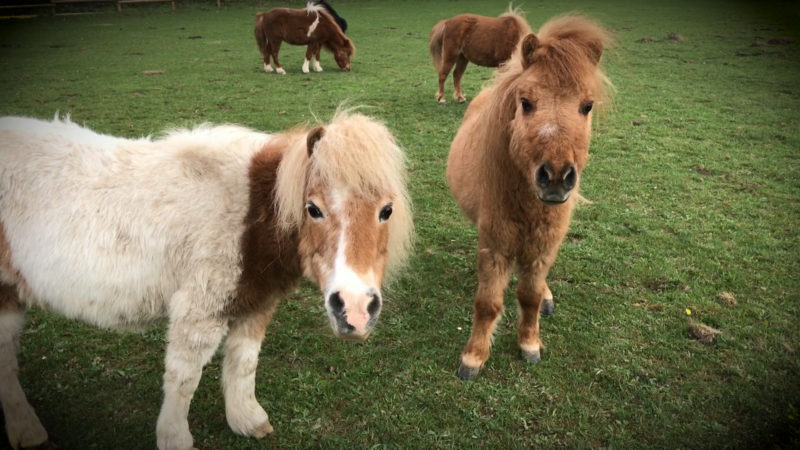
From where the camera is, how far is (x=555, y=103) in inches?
97.6

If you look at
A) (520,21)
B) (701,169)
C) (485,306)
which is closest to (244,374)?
(485,306)

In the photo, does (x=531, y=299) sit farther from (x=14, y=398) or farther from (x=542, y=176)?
(x=14, y=398)

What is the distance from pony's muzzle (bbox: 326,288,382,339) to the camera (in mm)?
1866

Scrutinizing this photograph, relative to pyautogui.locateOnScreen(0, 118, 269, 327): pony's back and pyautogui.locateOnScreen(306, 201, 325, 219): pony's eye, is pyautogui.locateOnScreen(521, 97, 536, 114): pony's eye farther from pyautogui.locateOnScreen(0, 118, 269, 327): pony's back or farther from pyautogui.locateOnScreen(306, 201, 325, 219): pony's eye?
pyautogui.locateOnScreen(0, 118, 269, 327): pony's back

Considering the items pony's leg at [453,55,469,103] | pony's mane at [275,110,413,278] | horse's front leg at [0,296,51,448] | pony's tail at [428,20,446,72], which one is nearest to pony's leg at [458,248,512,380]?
pony's mane at [275,110,413,278]

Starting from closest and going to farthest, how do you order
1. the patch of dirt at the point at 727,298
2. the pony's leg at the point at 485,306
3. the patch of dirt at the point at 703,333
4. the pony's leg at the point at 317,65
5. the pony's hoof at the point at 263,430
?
1. the pony's hoof at the point at 263,430
2. the pony's leg at the point at 485,306
3. the patch of dirt at the point at 703,333
4. the patch of dirt at the point at 727,298
5. the pony's leg at the point at 317,65

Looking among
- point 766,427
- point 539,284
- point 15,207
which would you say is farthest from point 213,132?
point 766,427

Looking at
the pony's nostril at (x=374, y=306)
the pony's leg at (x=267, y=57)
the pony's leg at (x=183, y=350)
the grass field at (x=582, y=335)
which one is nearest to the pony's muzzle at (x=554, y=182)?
the pony's nostril at (x=374, y=306)

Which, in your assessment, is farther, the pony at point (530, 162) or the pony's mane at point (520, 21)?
the pony's mane at point (520, 21)

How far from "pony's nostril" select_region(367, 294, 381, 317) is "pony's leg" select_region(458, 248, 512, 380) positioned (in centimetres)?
135

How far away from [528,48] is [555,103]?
411 mm

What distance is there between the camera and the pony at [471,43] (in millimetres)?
9680

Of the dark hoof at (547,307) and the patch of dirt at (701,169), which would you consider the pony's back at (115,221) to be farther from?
the patch of dirt at (701,169)

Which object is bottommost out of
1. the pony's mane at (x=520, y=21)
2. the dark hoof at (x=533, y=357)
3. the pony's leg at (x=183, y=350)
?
the dark hoof at (x=533, y=357)
